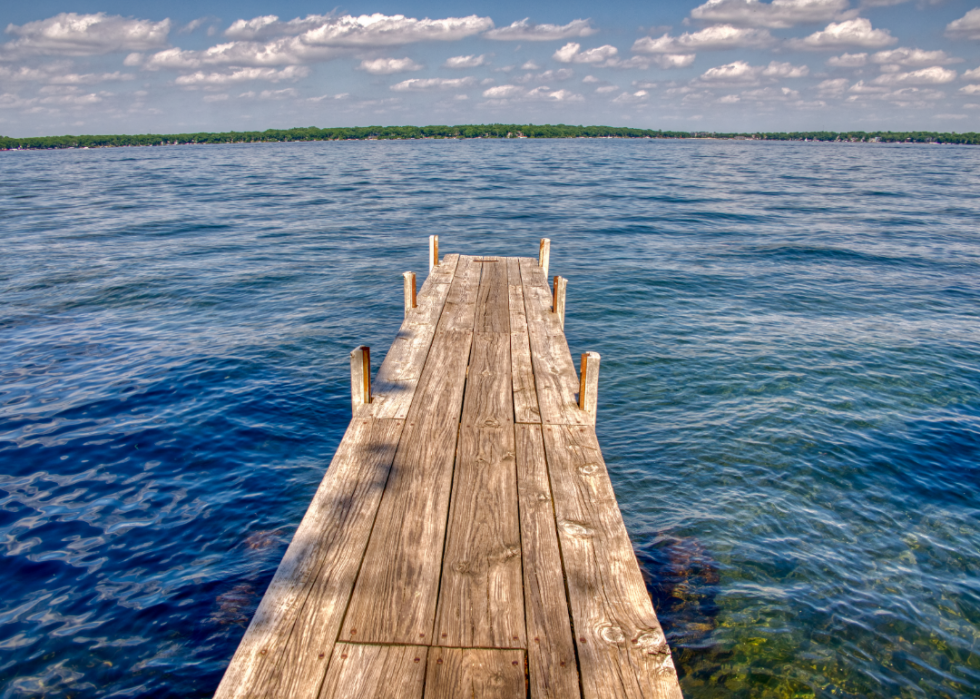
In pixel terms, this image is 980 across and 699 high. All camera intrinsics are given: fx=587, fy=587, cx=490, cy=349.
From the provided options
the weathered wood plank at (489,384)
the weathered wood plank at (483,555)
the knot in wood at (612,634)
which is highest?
the weathered wood plank at (489,384)

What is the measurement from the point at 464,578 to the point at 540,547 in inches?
23.4

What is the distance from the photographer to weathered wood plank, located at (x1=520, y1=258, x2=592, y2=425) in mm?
5891

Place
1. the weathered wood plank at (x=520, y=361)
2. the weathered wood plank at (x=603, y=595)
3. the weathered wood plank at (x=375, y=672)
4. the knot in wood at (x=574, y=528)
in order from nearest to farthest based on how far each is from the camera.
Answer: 1. the weathered wood plank at (x=375, y=672)
2. the weathered wood plank at (x=603, y=595)
3. the knot in wood at (x=574, y=528)
4. the weathered wood plank at (x=520, y=361)

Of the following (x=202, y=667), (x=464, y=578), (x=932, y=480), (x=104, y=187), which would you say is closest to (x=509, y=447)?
(x=464, y=578)

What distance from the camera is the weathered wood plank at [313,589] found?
10.1 ft

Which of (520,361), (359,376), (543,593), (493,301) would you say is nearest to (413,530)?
(543,593)

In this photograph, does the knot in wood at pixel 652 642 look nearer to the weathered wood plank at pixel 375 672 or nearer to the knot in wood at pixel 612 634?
the knot in wood at pixel 612 634

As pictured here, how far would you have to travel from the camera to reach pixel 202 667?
5461mm

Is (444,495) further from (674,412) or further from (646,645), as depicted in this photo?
(674,412)

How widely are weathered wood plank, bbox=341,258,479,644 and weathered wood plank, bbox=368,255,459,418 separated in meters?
0.15

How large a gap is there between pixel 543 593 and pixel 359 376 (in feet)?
9.76

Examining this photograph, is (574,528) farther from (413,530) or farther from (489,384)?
(489,384)

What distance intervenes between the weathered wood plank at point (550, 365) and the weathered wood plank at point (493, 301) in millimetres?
383

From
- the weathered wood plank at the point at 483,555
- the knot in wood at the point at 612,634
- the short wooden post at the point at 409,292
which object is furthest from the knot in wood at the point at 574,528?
the short wooden post at the point at 409,292
